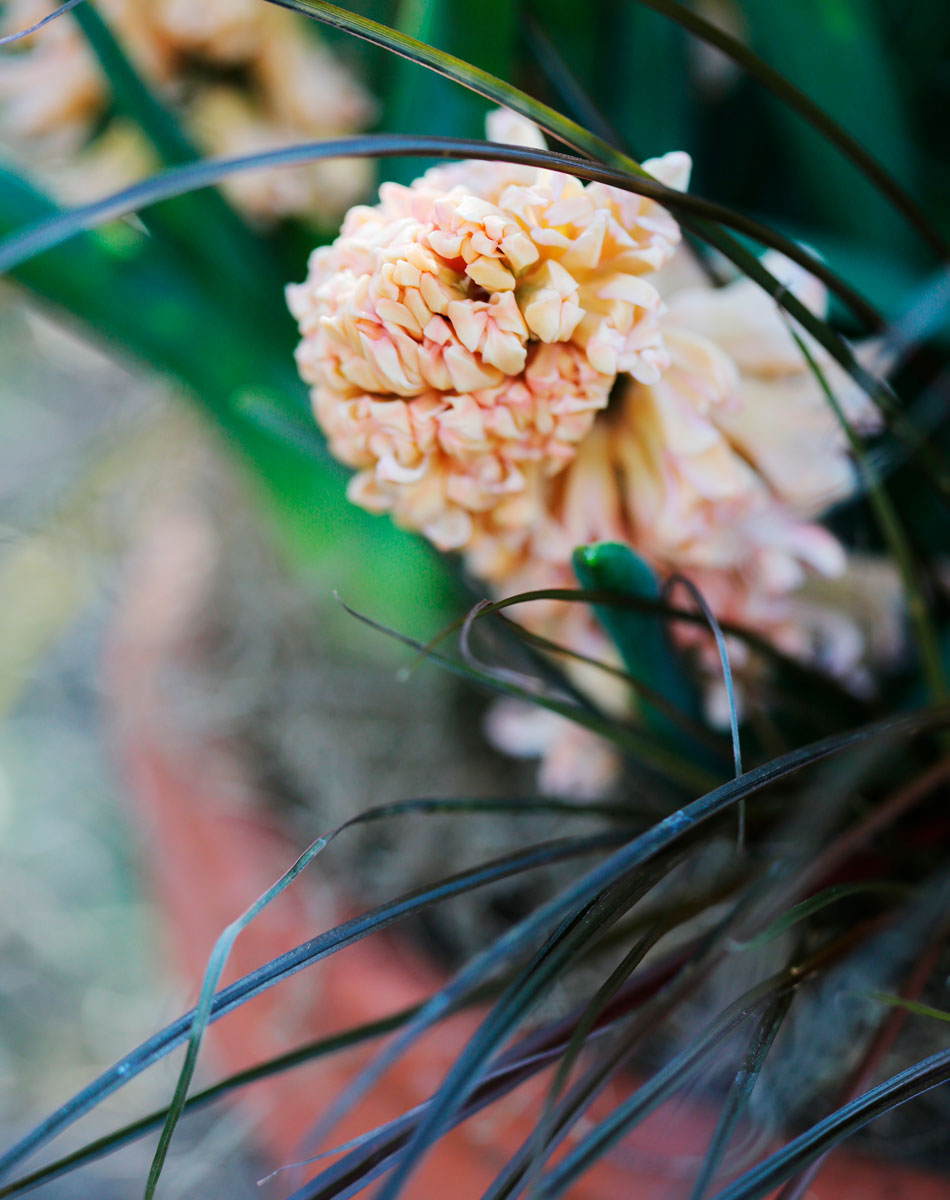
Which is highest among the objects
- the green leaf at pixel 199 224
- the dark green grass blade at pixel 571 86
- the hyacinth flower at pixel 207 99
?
the hyacinth flower at pixel 207 99

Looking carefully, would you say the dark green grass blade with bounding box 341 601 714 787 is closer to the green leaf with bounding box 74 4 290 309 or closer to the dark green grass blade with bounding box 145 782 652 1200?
the dark green grass blade with bounding box 145 782 652 1200

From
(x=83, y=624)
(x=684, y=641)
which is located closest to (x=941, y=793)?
(x=684, y=641)

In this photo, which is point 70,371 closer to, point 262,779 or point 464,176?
point 262,779

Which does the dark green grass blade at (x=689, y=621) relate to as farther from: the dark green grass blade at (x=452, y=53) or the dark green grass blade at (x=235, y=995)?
the dark green grass blade at (x=452, y=53)

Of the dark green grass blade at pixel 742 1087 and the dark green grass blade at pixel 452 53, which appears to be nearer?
the dark green grass blade at pixel 742 1087

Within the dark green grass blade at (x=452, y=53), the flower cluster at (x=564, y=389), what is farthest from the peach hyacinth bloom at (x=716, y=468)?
the dark green grass blade at (x=452, y=53)

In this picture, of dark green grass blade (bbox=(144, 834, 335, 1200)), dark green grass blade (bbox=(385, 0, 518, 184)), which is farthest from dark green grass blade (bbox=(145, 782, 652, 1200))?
dark green grass blade (bbox=(385, 0, 518, 184))

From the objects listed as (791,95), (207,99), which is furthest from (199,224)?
(791,95)
